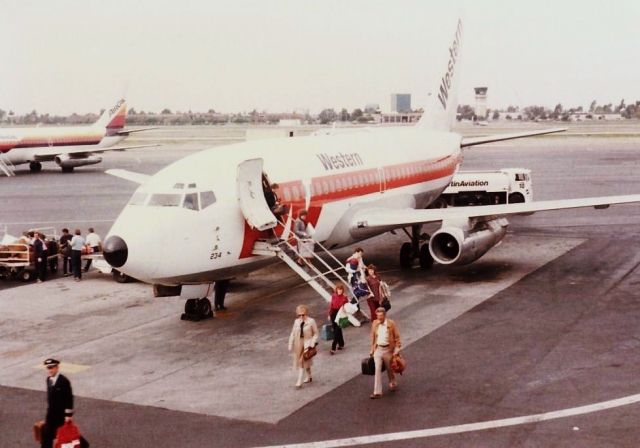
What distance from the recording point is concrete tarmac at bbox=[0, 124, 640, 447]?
1348 cm

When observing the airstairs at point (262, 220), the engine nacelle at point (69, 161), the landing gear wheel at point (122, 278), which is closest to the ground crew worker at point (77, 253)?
the landing gear wheel at point (122, 278)

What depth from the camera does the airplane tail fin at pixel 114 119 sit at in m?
79.2

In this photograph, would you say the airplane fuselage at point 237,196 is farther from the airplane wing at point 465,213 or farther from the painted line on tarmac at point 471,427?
the painted line on tarmac at point 471,427

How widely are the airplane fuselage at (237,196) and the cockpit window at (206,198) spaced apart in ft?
0.10

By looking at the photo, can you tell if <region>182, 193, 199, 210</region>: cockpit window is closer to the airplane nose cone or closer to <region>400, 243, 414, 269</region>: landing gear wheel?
the airplane nose cone

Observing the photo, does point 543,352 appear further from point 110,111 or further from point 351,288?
point 110,111

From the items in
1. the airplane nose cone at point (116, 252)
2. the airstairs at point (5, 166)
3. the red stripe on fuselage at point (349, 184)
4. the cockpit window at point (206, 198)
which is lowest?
the airstairs at point (5, 166)

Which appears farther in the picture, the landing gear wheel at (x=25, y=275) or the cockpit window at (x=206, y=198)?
the landing gear wheel at (x=25, y=275)

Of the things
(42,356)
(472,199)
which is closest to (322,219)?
(42,356)

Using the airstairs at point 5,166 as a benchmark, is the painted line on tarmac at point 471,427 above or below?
below

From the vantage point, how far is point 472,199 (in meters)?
42.8

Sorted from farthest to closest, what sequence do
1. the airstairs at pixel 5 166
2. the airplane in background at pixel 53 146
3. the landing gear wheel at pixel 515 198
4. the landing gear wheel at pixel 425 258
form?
the airplane in background at pixel 53 146, the airstairs at pixel 5 166, the landing gear wheel at pixel 515 198, the landing gear wheel at pixel 425 258

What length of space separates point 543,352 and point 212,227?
8.44 metres

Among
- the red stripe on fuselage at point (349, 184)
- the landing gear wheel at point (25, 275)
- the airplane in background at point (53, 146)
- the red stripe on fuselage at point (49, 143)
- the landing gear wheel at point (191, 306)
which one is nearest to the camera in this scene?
the landing gear wheel at point (191, 306)
